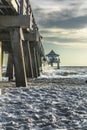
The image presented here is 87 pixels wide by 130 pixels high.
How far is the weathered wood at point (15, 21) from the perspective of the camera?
18.9m

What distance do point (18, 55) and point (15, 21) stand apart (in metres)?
1.61

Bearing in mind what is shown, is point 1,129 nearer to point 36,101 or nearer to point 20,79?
point 36,101

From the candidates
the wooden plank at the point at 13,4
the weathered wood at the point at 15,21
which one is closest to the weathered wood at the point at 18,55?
the weathered wood at the point at 15,21

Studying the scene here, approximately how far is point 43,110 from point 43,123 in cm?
182

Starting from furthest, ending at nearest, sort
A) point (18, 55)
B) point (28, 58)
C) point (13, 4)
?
1. point (28, 58)
2. point (18, 55)
3. point (13, 4)

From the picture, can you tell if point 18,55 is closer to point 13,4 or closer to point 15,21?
point 15,21

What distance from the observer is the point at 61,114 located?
9547 millimetres

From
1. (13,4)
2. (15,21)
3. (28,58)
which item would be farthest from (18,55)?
(28,58)

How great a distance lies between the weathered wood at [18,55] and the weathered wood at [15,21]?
351mm

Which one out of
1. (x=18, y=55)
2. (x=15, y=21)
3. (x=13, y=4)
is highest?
(x=13, y=4)

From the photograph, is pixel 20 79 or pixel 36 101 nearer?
pixel 36 101

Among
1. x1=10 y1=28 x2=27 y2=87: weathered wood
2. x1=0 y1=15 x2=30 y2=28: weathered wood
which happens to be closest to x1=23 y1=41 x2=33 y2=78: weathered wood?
x1=10 y1=28 x2=27 y2=87: weathered wood

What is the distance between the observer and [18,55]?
1925 cm

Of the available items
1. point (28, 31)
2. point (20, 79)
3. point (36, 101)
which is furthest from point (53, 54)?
point (36, 101)
